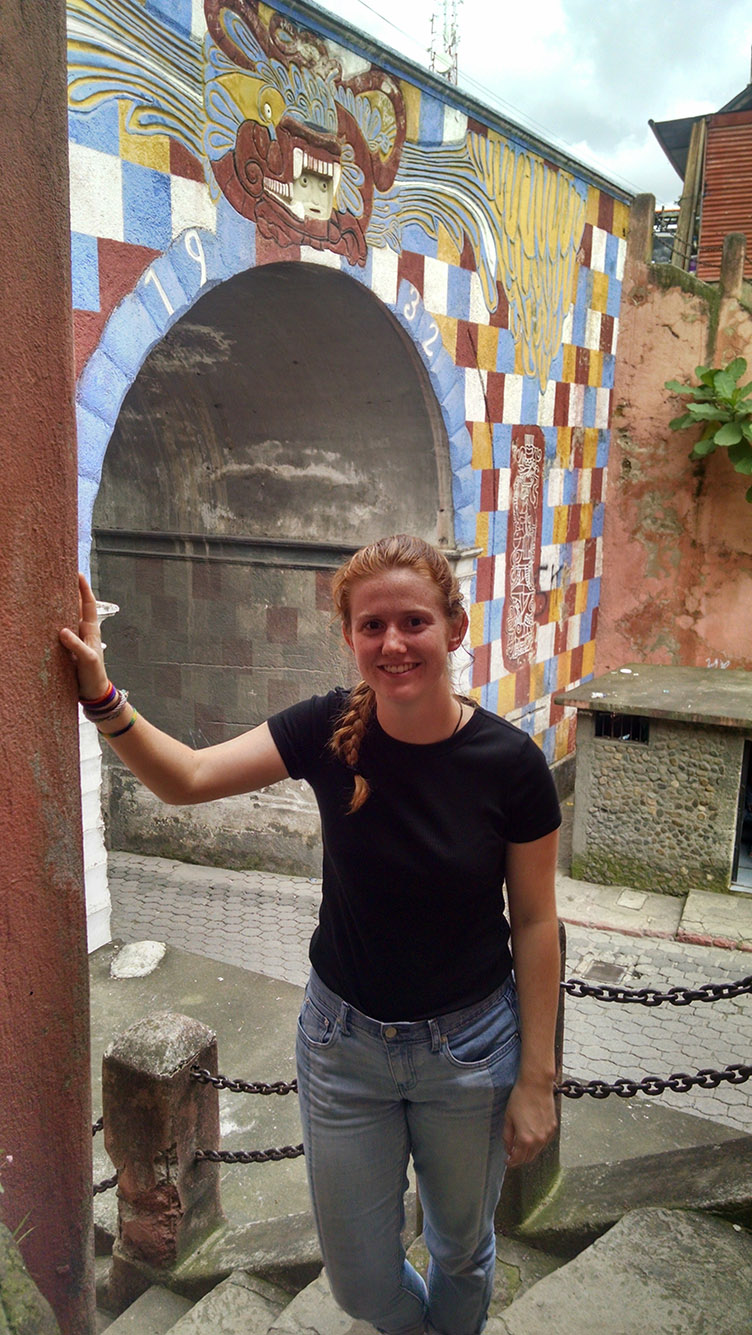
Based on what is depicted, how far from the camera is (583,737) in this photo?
25.4 feet

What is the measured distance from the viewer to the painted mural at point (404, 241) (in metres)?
4.79

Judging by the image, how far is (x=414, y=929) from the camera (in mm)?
1878

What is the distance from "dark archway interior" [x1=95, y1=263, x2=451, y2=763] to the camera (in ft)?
22.0

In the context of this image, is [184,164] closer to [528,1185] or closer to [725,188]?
[528,1185]

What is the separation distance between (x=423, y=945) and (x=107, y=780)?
6.69 meters

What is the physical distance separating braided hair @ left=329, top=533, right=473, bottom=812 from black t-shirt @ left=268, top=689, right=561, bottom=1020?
3 cm

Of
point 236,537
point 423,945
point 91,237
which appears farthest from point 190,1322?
point 236,537

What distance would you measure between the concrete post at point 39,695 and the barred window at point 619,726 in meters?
6.36

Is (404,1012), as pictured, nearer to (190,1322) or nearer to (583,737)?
(190,1322)

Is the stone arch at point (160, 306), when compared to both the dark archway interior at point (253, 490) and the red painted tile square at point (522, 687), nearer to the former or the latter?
the dark archway interior at point (253, 490)

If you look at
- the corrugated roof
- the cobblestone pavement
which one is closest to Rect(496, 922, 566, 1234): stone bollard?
the cobblestone pavement

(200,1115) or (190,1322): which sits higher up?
(200,1115)

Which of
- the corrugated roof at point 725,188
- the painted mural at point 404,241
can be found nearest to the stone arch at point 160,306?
the painted mural at point 404,241

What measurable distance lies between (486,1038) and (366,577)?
86cm
